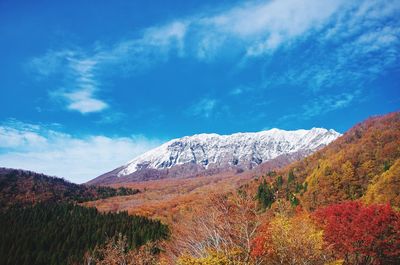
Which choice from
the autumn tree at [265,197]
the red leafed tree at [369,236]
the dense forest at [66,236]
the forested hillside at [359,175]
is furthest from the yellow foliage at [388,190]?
the dense forest at [66,236]

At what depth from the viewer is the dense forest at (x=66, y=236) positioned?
103 m

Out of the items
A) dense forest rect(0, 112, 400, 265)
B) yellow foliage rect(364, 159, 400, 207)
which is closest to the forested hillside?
yellow foliage rect(364, 159, 400, 207)

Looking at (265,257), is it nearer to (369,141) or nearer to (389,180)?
(389,180)

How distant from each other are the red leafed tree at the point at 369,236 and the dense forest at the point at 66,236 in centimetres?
5432

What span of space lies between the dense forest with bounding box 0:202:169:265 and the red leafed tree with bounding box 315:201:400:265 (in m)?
54.3


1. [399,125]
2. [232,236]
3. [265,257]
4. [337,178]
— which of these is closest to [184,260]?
[232,236]

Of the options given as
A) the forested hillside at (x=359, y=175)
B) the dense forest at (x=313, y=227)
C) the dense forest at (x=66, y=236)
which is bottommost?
the dense forest at (x=66, y=236)

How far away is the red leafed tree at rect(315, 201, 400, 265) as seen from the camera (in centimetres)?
3859

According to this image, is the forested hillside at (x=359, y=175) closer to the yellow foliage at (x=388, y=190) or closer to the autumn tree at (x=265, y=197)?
the yellow foliage at (x=388, y=190)

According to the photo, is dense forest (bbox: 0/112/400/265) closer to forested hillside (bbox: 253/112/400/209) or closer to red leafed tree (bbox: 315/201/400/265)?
red leafed tree (bbox: 315/201/400/265)

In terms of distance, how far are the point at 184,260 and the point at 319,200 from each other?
299 ft

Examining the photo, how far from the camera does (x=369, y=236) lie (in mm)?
38219

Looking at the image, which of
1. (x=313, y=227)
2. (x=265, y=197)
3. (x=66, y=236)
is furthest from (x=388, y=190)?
(x=66, y=236)

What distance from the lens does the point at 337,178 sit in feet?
→ 339
